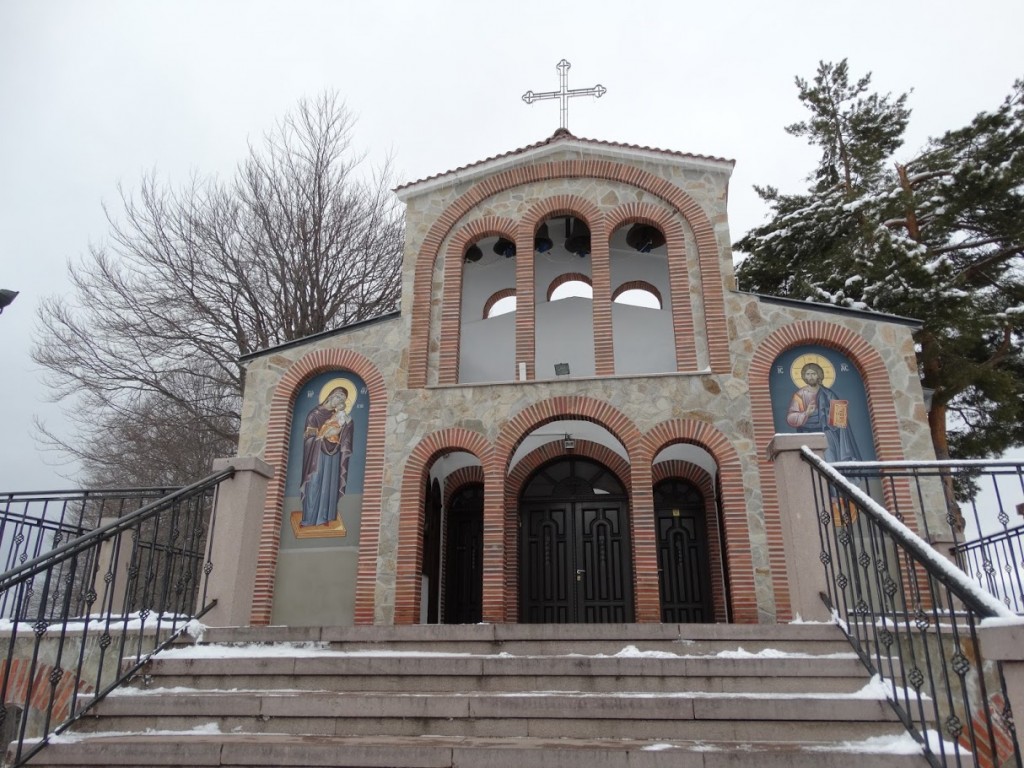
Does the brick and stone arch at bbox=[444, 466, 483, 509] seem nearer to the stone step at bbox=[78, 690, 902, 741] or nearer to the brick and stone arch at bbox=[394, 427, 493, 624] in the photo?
the brick and stone arch at bbox=[394, 427, 493, 624]

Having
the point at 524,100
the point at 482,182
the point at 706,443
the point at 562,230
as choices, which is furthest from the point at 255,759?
the point at 524,100

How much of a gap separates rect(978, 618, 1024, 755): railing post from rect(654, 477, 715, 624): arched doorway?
7.80m

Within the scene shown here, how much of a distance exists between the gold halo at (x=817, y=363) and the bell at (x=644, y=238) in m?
3.33

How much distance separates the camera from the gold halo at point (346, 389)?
11.2 metres

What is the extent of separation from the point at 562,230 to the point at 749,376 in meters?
4.68

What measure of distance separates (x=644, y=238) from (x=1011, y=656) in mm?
10712

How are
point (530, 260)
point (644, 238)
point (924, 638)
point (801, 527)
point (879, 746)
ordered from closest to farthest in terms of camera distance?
point (924, 638)
point (879, 746)
point (801, 527)
point (530, 260)
point (644, 238)

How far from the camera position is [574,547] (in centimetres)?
1116

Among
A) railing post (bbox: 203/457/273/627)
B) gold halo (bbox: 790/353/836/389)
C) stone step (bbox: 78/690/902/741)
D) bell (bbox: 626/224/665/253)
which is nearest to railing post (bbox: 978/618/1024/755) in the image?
stone step (bbox: 78/690/902/741)

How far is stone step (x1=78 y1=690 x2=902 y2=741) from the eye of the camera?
4.38 m

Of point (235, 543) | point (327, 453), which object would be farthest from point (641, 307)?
point (235, 543)

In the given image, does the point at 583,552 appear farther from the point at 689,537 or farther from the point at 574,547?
the point at 689,537

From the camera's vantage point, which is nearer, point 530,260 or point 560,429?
point 530,260

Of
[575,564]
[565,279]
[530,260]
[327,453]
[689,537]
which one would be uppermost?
[565,279]
